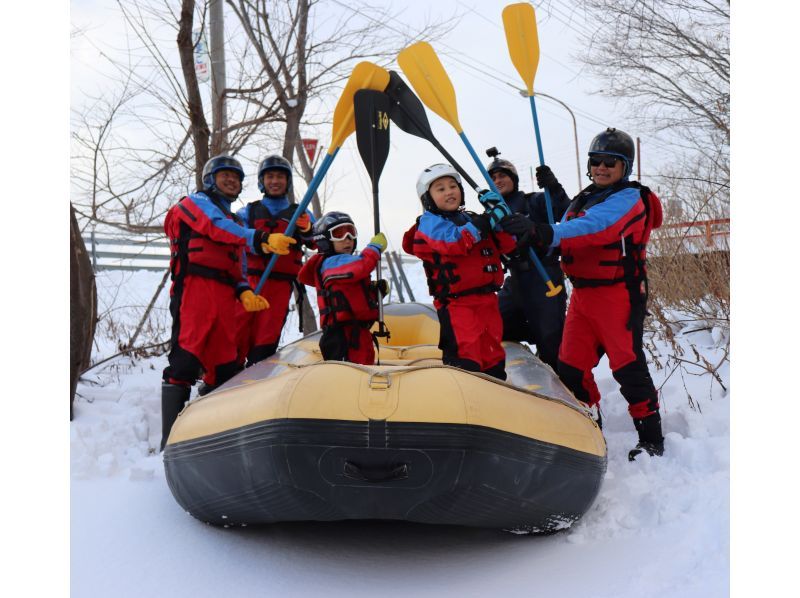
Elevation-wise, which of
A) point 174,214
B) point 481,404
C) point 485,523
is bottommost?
point 485,523

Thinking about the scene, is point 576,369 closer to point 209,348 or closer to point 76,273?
point 209,348

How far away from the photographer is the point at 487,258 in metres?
3.36

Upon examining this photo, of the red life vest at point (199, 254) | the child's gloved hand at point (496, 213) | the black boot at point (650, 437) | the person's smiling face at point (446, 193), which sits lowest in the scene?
the black boot at point (650, 437)

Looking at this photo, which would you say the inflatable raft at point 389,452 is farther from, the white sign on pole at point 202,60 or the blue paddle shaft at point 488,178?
the white sign on pole at point 202,60

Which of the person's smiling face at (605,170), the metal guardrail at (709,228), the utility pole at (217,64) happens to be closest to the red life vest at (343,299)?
the person's smiling face at (605,170)

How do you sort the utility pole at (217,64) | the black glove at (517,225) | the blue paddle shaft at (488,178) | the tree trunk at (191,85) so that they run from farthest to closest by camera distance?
the utility pole at (217,64) → the tree trunk at (191,85) → the blue paddle shaft at (488,178) → the black glove at (517,225)

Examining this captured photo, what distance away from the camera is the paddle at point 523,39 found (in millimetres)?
4055

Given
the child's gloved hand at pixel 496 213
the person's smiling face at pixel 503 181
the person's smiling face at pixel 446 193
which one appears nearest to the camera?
the child's gloved hand at pixel 496 213

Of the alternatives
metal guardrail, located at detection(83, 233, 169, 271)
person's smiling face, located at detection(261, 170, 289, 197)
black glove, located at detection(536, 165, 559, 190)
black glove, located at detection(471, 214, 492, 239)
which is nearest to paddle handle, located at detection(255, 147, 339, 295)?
person's smiling face, located at detection(261, 170, 289, 197)

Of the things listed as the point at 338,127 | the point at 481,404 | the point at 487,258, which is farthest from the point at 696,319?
the point at 481,404

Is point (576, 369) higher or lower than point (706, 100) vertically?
lower

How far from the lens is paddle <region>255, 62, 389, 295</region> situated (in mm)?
3809

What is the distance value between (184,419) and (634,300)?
220 cm

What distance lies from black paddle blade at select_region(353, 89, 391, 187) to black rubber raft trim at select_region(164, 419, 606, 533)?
6.17 ft
